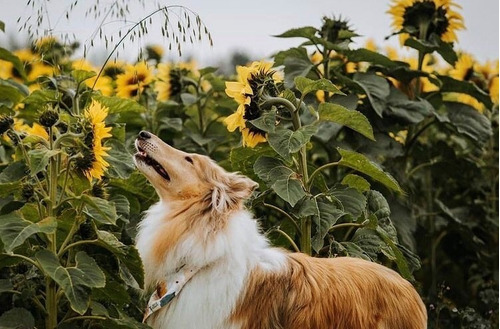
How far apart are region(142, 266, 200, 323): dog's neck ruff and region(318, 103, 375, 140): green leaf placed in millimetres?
968

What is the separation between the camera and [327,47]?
546cm

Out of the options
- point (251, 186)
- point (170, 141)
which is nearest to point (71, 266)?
point (251, 186)

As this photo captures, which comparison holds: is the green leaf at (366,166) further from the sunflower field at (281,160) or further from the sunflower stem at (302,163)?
the sunflower stem at (302,163)

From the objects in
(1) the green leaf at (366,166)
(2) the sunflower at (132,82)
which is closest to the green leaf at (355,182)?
(1) the green leaf at (366,166)

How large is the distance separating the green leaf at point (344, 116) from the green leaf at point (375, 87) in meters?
1.03

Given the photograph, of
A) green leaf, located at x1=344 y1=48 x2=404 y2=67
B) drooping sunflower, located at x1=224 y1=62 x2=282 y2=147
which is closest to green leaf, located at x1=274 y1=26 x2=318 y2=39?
green leaf, located at x1=344 y1=48 x2=404 y2=67

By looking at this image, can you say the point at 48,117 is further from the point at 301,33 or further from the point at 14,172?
the point at 301,33

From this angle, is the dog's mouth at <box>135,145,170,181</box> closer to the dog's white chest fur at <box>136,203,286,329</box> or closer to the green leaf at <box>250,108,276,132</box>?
the dog's white chest fur at <box>136,203,286,329</box>

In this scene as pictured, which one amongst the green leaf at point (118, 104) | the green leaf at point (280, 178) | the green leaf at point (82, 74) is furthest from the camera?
the green leaf at point (118, 104)

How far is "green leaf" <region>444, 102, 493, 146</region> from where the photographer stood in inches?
234

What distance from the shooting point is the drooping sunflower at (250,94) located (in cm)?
433

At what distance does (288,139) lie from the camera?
14.0 ft

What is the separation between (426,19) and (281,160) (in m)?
1.98

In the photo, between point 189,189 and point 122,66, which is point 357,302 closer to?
point 189,189
